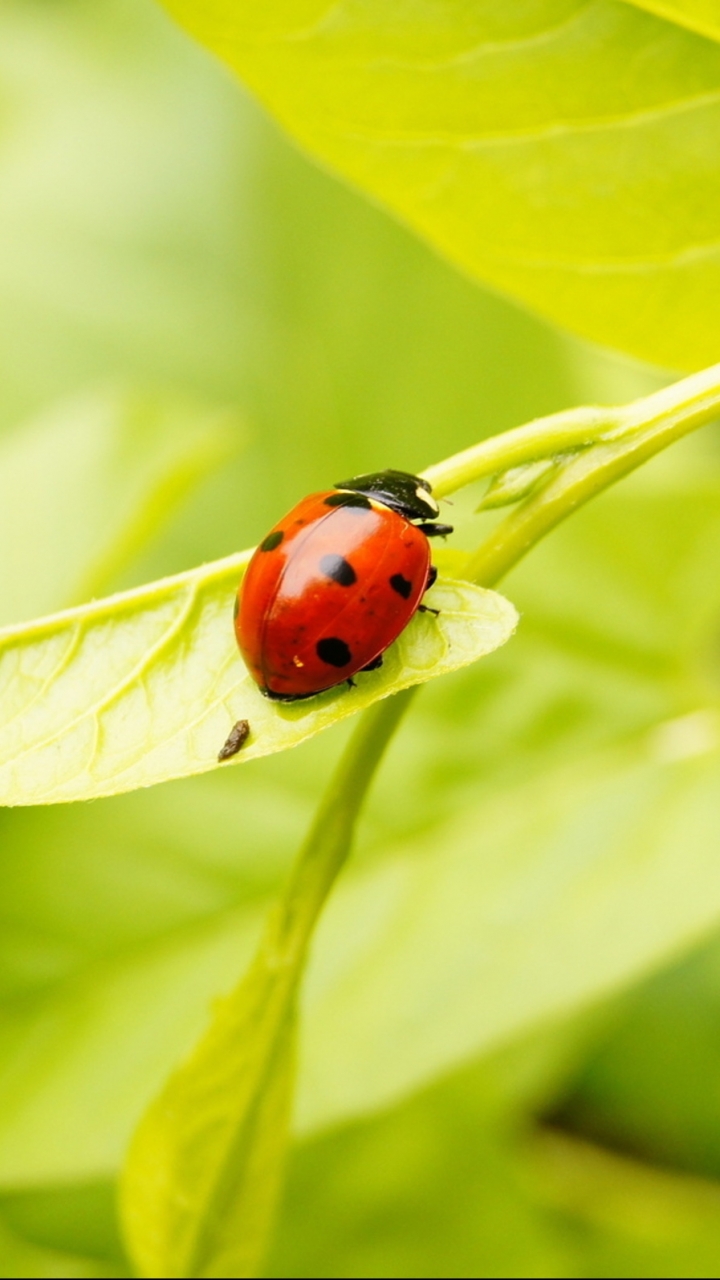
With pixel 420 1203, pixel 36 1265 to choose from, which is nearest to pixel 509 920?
pixel 420 1203

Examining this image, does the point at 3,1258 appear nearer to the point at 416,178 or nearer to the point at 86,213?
the point at 416,178

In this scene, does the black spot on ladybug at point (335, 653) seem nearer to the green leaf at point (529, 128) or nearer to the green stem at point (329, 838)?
the green stem at point (329, 838)

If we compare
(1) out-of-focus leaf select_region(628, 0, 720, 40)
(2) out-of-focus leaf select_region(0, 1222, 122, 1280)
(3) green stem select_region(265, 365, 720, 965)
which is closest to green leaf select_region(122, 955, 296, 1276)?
(3) green stem select_region(265, 365, 720, 965)

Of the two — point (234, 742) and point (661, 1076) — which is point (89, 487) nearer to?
point (234, 742)

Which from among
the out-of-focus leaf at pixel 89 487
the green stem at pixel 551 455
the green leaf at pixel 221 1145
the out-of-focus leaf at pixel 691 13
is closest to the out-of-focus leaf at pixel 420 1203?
the green leaf at pixel 221 1145

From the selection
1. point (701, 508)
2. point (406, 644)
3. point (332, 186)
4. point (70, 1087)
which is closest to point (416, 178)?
point (406, 644)

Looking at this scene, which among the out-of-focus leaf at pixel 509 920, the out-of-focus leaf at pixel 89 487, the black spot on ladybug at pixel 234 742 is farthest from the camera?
the out-of-focus leaf at pixel 89 487
